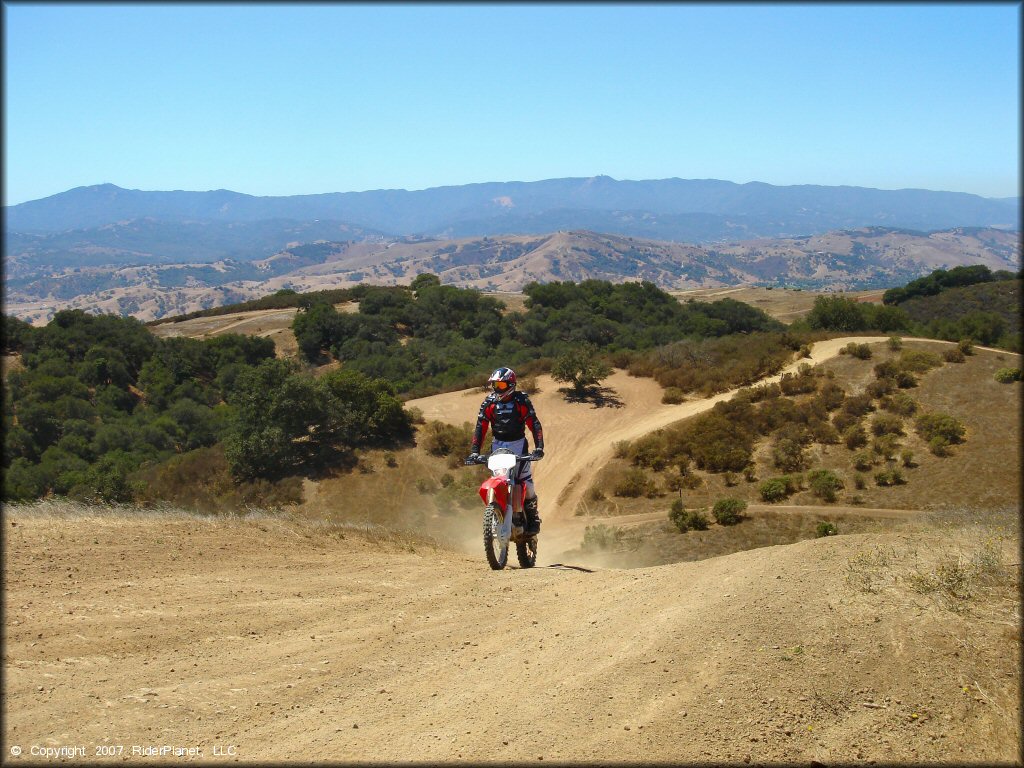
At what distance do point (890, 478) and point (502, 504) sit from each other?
574 inches

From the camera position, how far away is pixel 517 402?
389 inches

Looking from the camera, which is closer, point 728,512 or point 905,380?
point 728,512

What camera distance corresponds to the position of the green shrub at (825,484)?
17.9 m

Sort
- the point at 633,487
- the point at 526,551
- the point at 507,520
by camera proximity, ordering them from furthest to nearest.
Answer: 1. the point at 633,487
2. the point at 526,551
3. the point at 507,520

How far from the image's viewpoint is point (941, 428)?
68.1 feet

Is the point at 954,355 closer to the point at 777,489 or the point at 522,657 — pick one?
the point at 777,489

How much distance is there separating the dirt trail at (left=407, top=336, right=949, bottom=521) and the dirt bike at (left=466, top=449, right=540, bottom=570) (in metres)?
9.51

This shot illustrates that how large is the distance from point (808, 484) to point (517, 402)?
12781 millimetres

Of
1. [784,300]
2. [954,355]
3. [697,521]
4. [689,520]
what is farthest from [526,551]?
[784,300]

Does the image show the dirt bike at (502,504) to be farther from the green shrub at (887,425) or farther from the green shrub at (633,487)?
the green shrub at (887,425)

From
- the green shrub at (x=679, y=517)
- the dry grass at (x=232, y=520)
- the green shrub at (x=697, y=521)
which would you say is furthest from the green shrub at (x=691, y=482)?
the dry grass at (x=232, y=520)

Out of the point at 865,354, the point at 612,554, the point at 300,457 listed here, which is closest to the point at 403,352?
the point at 300,457

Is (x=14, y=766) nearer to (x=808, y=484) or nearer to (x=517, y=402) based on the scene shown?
(x=517, y=402)

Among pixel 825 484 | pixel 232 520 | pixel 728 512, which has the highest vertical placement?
pixel 232 520
